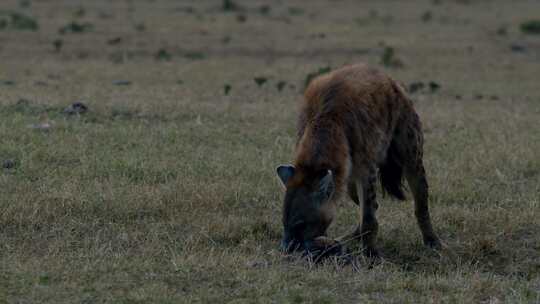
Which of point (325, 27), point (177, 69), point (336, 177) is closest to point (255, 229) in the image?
point (336, 177)

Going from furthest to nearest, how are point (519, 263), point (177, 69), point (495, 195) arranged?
1. point (177, 69)
2. point (495, 195)
3. point (519, 263)

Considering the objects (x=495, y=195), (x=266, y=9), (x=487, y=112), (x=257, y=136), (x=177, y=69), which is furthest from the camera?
(x=266, y=9)

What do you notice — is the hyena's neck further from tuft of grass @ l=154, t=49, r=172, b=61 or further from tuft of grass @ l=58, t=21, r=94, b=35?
tuft of grass @ l=58, t=21, r=94, b=35

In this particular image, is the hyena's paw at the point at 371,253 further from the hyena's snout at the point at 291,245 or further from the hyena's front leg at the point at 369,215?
the hyena's snout at the point at 291,245

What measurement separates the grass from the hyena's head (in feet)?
0.56

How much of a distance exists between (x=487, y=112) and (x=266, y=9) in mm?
13856

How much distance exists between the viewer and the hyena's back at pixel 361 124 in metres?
6.36

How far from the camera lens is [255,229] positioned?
7.11 m

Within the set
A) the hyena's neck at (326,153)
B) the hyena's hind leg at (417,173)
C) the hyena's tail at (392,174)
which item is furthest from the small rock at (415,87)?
the hyena's neck at (326,153)

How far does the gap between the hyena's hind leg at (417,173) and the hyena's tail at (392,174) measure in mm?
55

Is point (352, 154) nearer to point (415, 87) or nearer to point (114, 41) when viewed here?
point (415, 87)

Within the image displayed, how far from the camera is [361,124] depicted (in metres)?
6.60

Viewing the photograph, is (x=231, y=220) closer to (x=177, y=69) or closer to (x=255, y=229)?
(x=255, y=229)

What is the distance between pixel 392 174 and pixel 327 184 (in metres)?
1.32
